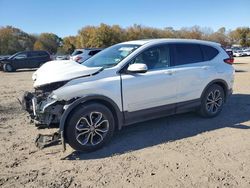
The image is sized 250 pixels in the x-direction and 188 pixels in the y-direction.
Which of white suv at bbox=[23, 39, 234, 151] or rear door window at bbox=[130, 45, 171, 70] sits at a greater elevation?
rear door window at bbox=[130, 45, 171, 70]

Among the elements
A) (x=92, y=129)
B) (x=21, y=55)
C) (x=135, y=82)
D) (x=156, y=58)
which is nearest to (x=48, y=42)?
(x=21, y=55)

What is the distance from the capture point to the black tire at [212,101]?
6075 mm

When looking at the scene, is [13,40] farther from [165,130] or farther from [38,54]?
[165,130]

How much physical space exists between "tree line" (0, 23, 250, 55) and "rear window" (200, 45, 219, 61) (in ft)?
168

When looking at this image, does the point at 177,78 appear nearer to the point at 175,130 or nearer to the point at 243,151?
the point at 175,130

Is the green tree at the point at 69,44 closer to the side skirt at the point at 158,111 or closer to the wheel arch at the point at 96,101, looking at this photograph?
the side skirt at the point at 158,111

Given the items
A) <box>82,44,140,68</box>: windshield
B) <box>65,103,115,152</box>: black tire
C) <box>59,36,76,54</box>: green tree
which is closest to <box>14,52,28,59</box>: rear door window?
<box>82,44,140,68</box>: windshield

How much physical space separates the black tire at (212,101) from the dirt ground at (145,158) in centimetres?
21

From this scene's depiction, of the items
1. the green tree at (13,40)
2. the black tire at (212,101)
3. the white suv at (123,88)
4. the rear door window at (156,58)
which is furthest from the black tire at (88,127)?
the green tree at (13,40)

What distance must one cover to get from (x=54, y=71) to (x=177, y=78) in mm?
2390

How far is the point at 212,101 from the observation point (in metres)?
6.23

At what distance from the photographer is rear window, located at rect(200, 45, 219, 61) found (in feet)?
20.1

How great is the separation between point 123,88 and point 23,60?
21.1 m

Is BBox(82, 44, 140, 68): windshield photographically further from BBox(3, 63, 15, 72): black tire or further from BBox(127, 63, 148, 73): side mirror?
BBox(3, 63, 15, 72): black tire
